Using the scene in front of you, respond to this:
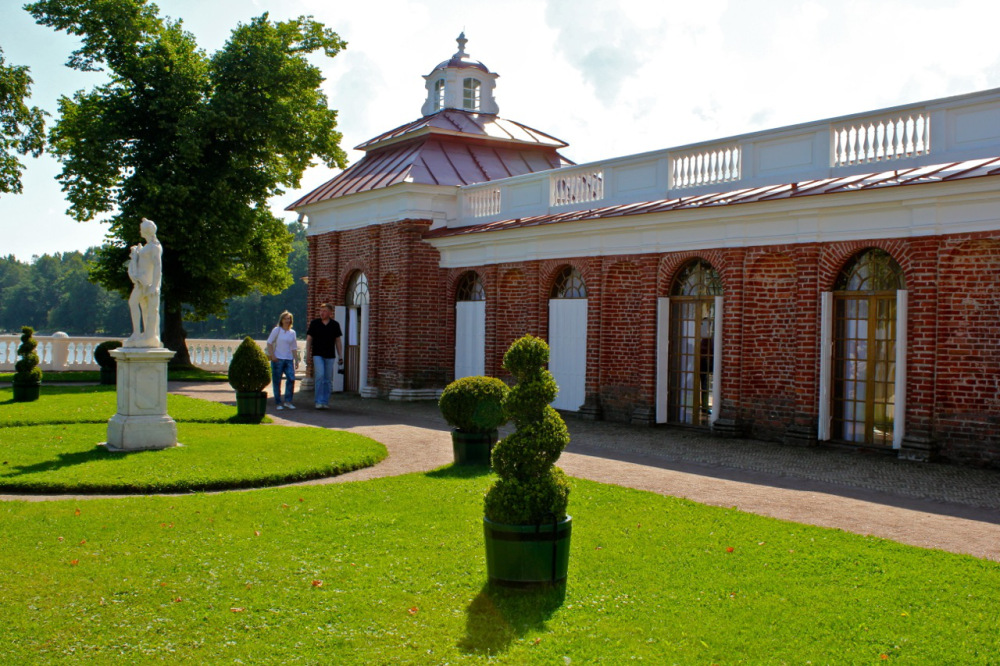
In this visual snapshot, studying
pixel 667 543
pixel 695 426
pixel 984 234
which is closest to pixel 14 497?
pixel 667 543

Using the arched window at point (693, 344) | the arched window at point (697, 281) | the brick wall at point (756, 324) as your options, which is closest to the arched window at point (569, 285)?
the brick wall at point (756, 324)

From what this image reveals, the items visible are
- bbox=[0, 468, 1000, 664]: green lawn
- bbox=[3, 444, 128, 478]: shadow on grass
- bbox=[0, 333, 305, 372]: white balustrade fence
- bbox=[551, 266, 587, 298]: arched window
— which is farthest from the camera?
bbox=[0, 333, 305, 372]: white balustrade fence

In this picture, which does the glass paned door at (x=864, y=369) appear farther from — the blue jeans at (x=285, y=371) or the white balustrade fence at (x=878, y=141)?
the blue jeans at (x=285, y=371)

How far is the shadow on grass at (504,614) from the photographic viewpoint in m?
5.62

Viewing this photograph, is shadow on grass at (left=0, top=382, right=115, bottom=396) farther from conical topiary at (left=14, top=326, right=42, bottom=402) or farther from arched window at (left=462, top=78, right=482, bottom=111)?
arched window at (left=462, top=78, right=482, bottom=111)

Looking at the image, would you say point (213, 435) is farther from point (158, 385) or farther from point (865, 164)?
point (865, 164)

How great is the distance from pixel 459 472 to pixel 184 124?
18256 mm

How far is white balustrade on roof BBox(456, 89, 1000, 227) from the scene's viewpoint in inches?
509

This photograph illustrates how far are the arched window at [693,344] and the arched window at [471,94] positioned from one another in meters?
13.6

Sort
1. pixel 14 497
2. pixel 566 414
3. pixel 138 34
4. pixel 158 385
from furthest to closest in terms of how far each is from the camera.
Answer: pixel 138 34 < pixel 566 414 < pixel 158 385 < pixel 14 497

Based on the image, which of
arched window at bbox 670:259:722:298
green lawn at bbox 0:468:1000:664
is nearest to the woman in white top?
arched window at bbox 670:259:722:298

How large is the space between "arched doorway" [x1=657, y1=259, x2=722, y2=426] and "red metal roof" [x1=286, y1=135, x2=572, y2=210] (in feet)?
27.0

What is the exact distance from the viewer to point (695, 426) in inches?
650

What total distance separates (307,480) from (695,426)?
25.9ft
